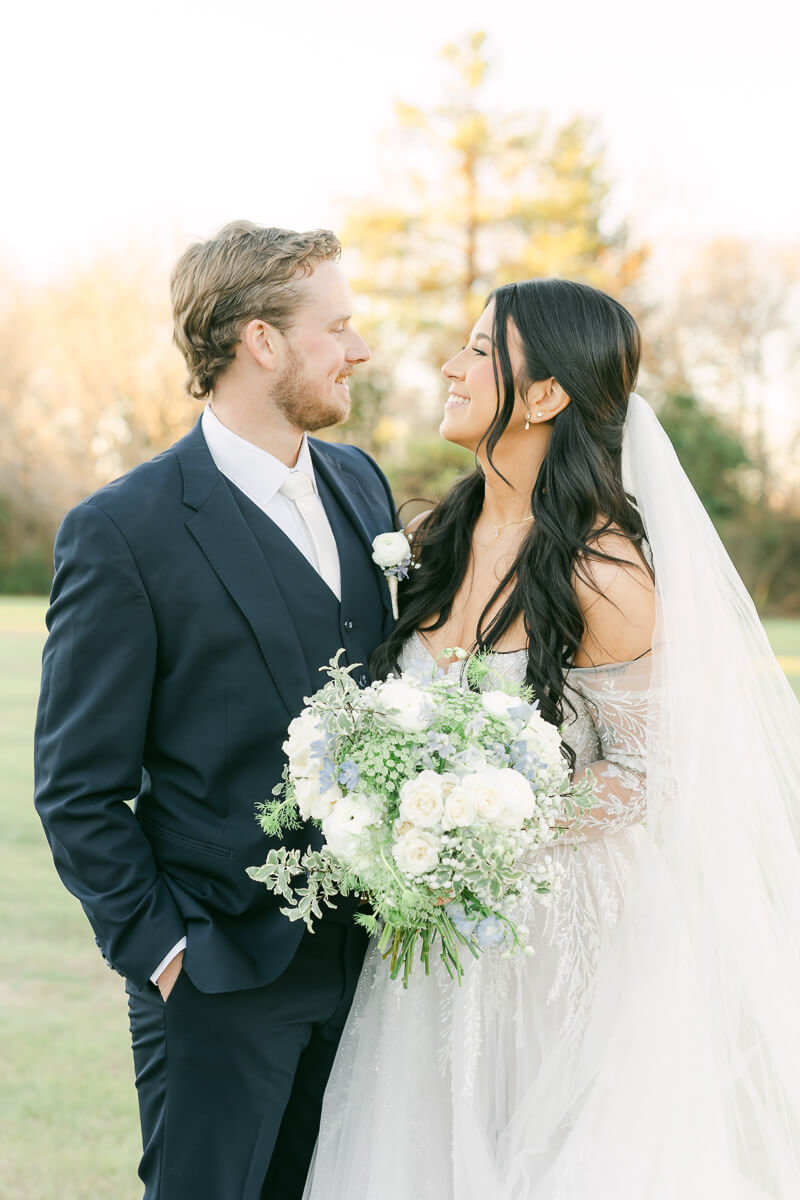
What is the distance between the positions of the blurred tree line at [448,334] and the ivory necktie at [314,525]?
1836cm

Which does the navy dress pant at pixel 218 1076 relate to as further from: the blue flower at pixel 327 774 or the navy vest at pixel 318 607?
the blue flower at pixel 327 774

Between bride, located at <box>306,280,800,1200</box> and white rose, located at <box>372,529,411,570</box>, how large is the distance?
0.64ft

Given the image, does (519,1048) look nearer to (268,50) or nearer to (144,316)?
(144,316)

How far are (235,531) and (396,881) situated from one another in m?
1.03

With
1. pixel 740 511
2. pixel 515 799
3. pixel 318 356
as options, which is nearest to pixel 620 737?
pixel 515 799

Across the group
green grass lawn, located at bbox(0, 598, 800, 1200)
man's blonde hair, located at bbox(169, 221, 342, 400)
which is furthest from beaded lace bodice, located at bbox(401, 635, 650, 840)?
green grass lawn, located at bbox(0, 598, 800, 1200)

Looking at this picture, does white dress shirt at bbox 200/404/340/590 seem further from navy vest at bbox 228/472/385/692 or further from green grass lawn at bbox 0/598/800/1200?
green grass lawn at bbox 0/598/800/1200

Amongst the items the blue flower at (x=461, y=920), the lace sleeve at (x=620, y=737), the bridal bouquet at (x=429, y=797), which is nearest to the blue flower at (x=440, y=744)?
the bridal bouquet at (x=429, y=797)

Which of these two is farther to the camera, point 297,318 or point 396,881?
point 297,318

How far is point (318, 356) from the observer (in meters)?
3.16

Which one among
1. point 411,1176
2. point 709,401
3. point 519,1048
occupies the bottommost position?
point 709,401

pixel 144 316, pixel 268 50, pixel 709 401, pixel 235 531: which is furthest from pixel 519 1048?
pixel 268 50

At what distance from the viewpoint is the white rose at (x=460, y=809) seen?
2232 millimetres

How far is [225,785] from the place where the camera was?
288 centimetres
